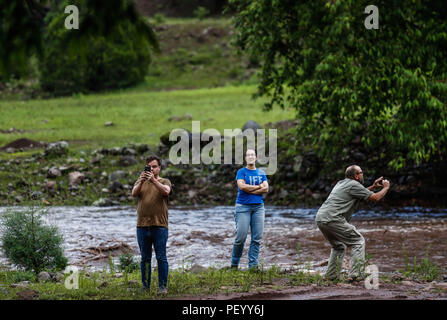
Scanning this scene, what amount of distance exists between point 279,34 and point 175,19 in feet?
144

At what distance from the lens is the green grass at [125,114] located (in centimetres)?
2956

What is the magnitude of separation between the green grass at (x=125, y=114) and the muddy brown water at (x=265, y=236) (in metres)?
8.04

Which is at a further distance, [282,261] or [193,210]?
[193,210]

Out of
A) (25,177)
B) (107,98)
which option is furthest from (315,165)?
(107,98)

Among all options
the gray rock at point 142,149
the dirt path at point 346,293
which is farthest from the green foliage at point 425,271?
the gray rock at point 142,149

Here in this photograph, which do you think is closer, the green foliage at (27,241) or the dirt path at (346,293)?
the dirt path at (346,293)

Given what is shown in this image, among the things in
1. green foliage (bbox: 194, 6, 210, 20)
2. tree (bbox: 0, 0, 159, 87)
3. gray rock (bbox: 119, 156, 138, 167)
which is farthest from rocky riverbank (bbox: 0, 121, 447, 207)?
green foliage (bbox: 194, 6, 210, 20)

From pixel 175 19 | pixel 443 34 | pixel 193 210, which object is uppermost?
pixel 175 19

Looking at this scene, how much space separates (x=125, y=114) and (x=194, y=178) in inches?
440

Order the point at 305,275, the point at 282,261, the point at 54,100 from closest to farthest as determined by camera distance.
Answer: the point at 305,275 → the point at 282,261 → the point at 54,100

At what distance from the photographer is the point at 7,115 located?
113 ft

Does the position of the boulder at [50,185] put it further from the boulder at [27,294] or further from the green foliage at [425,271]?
the boulder at [27,294]

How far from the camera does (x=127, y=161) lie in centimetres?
2498
